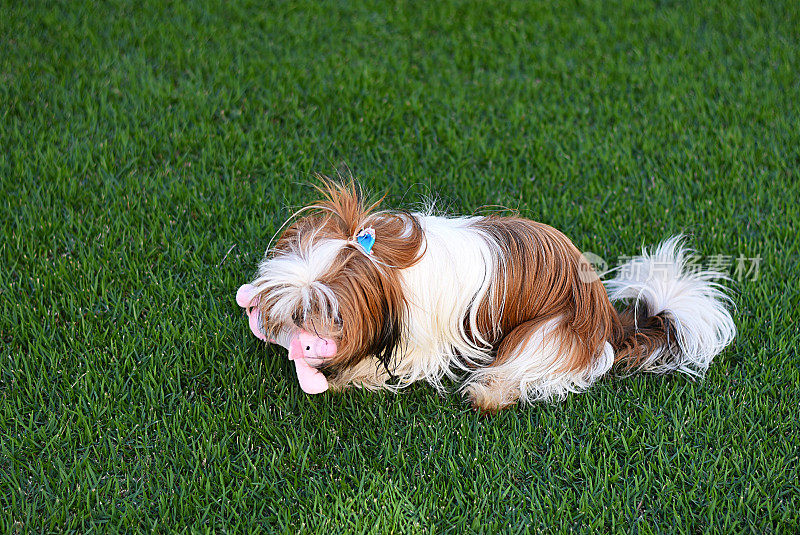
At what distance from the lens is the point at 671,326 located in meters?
2.86

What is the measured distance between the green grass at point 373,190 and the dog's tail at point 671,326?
0.09 metres

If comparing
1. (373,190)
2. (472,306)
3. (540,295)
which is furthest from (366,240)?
(373,190)

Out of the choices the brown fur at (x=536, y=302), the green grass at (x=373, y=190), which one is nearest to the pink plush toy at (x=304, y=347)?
the green grass at (x=373, y=190)

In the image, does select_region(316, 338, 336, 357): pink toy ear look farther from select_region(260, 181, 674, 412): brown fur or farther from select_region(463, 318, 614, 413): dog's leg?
select_region(463, 318, 614, 413): dog's leg

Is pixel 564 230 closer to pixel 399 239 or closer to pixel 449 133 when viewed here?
pixel 449 133

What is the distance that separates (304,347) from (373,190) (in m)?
1.70

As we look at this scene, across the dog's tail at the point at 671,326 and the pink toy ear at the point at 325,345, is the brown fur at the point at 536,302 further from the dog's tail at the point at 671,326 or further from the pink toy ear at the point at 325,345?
the pink toy ear at the point at 325,345

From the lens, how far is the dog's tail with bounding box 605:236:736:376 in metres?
2.84

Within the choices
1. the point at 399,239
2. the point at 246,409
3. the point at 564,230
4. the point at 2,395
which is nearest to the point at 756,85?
the point at 564,230

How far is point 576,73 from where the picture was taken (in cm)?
494

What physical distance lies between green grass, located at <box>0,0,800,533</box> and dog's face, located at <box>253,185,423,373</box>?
19.1 inches

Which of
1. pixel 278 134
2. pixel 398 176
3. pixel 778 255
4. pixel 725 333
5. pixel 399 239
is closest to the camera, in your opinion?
pixel 399 239

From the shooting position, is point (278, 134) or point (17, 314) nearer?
point (17, 314)

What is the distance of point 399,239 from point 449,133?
2.03 metres
